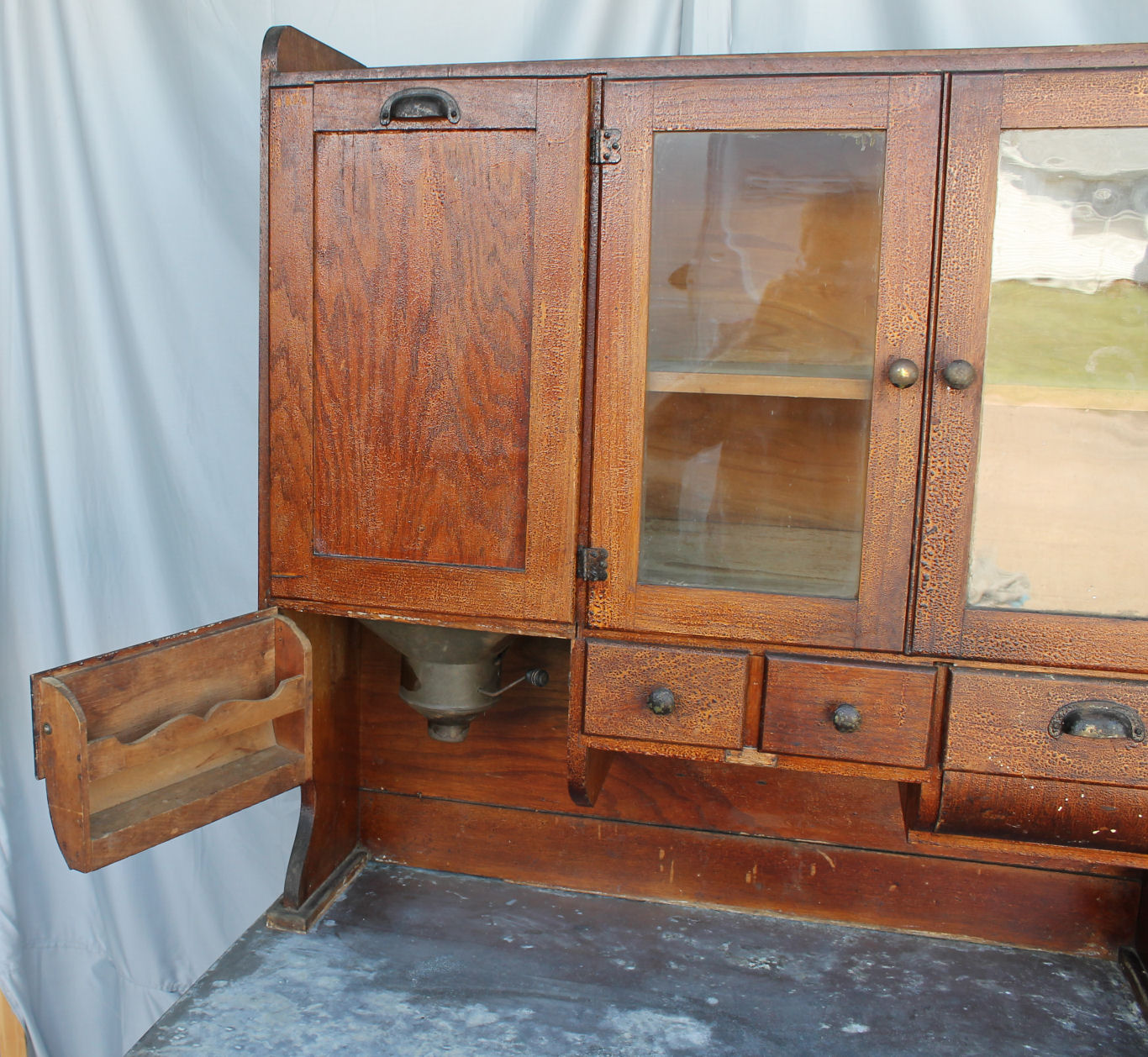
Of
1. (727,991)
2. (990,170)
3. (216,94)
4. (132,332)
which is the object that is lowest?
(727,991)

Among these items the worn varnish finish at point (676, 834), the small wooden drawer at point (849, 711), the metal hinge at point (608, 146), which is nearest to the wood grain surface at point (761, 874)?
the worn varnish finish at point (676, 834)

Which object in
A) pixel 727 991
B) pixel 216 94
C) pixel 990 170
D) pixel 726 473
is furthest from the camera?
pixel 216 94

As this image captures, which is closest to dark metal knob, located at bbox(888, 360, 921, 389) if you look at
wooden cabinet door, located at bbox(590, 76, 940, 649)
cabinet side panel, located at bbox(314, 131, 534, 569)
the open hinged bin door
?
wooden cabinet door, located at bbox(590, 76, 940, 649)

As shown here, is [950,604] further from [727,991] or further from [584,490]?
[727,991]

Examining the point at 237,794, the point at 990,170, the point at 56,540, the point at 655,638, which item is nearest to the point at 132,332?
the point at 56,540

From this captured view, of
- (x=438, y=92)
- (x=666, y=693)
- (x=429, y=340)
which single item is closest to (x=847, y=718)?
(x=666, y=693)

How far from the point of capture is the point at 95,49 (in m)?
1.90

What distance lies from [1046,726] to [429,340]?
91 cm

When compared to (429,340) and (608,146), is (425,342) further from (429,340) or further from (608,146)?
(608,146)

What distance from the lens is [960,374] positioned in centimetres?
120

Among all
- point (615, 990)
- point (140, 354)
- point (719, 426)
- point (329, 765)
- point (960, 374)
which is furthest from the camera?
point (140, 354)

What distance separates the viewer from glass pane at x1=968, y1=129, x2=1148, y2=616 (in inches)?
47.0

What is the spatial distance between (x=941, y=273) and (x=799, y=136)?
0.24m

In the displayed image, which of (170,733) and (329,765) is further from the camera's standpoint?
(329,765)
